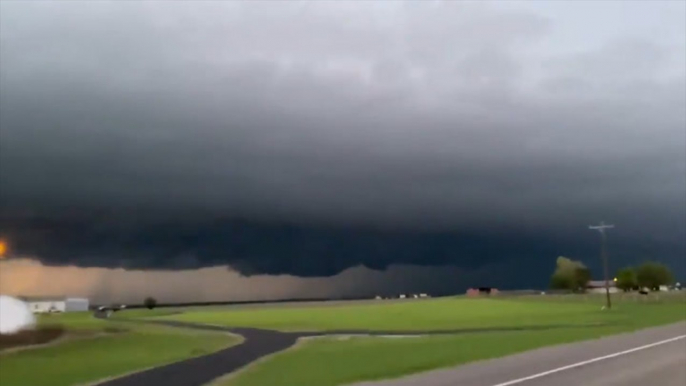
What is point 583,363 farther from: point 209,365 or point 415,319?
point 415,319

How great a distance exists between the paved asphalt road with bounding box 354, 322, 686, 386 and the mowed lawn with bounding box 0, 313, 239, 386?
508 inches

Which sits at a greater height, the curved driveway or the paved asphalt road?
the paved asphalt road

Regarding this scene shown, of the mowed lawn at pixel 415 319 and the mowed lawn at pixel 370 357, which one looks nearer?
the mowed lawn at pixel 370 357

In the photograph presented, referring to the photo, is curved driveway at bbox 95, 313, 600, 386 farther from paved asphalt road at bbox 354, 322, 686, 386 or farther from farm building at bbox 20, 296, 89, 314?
farm building at bbox 20, 296, 89, 314

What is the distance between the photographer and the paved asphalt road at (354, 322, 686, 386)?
2097 centimetres

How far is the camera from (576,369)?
23.9 meters

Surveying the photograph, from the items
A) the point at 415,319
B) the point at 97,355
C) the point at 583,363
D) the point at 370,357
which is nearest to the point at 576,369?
the point at 583,363

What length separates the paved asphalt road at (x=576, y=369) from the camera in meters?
21.0

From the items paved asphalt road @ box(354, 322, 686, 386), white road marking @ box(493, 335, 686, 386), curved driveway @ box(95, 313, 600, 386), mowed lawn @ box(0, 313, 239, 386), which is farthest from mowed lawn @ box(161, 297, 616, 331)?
paved asphalt road @ box(354, 322, 686, 386)

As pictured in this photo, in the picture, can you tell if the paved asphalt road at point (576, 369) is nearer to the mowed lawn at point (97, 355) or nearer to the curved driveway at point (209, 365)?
the curved driveway at point (209, 365)

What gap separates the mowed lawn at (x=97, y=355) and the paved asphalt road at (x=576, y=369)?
12902 mm

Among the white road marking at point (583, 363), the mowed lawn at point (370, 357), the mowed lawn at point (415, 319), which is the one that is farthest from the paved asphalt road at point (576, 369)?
the mowed lawn at point (415, 319)

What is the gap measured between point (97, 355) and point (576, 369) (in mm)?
25075

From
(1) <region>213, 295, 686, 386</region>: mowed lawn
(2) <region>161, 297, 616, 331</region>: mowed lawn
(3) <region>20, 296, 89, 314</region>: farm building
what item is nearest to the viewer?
(1) <region>213, 295, 686, 386</region>: mowed lawn
